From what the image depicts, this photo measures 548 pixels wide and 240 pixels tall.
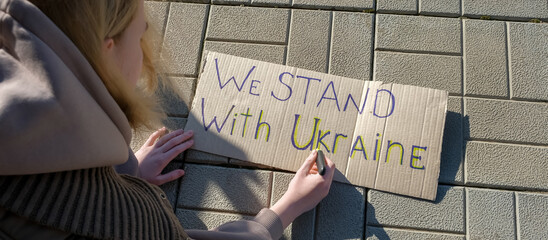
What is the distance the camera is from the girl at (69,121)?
2.60 feet

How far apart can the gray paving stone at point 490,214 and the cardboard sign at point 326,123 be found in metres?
0.15

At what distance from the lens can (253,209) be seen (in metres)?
1.75

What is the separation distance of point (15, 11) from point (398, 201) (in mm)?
1409

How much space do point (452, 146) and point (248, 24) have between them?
1.03m

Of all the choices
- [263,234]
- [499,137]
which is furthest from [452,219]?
[263,234]

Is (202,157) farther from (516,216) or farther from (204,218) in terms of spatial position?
(516,216)

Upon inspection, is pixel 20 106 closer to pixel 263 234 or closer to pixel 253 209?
pixel 263 234

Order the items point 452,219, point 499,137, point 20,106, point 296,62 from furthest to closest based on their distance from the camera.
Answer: point 296,62 → point 499,137 → point 452,219 → point 20,106

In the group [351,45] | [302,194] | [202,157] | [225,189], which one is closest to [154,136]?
[202,157]

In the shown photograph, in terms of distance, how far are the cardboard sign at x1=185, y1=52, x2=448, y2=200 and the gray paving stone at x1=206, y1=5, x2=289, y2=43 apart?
0.16m

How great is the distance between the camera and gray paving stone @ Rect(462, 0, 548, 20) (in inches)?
81.2

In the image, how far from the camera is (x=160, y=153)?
1.81m

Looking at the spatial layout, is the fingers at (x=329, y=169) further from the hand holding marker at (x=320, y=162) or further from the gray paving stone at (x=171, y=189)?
the gray paving stone at (x=171, y=189)

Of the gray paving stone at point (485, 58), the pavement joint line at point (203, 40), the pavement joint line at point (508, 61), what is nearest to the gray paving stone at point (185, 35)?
the pavement joint line at point (203, 40)
